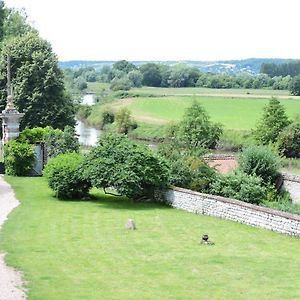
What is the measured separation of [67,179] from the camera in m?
27.0

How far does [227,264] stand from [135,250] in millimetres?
2743

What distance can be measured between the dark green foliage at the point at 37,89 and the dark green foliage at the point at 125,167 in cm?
1994

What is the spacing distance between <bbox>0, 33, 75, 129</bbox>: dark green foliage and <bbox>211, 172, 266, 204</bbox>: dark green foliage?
21307mm

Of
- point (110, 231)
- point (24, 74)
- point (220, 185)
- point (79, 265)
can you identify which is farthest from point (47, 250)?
point (24, 74)

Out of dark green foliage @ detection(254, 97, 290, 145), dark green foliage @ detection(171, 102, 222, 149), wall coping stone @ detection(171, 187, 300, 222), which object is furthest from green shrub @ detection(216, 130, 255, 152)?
wall coping stone @ detection(171, 187, 300, 222)

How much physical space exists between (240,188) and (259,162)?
4.99 metres

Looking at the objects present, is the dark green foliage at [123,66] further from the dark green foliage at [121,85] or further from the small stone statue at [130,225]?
the small stone statue at [130,225]

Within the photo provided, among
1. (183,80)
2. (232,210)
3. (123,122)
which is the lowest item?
(123,122)

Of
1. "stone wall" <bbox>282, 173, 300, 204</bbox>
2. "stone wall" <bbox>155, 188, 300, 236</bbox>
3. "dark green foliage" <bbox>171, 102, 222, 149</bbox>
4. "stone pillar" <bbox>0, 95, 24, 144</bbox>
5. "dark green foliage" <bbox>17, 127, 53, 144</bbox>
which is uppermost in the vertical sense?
"stone pillar" <bbox>0, 95, 24, 144</bbox>

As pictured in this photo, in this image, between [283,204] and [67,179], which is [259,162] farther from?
[67,179]

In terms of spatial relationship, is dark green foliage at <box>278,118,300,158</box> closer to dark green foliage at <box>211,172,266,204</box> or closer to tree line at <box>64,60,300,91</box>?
dark green foliage at <box>211,172,266,204</box>

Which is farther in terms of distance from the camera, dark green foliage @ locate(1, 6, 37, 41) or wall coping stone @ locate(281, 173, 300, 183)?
dark green foliage @ locate(1, 6, 37, 41)

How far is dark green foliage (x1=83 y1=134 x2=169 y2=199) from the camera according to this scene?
2609 centimetres

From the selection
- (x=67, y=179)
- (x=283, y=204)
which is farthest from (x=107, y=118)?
(x=283, y=204)
